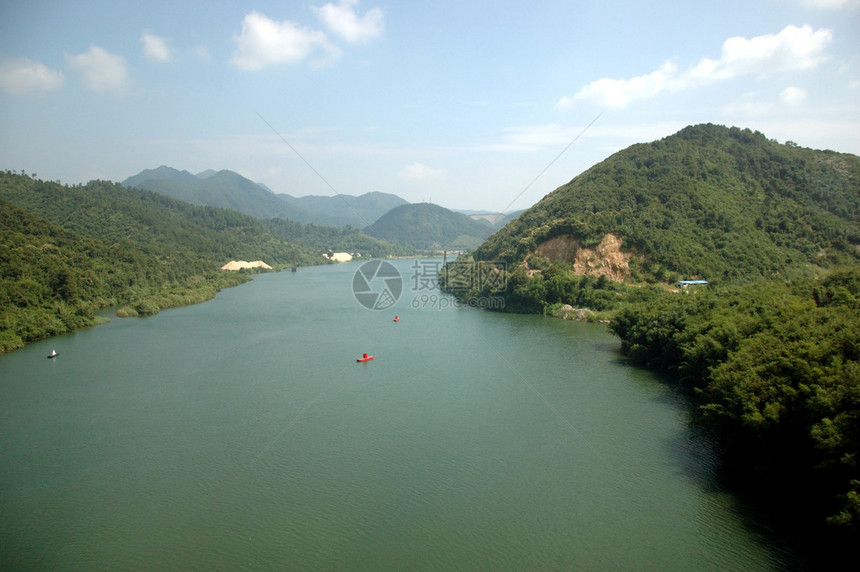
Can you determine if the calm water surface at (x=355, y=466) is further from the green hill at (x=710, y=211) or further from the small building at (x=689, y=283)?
the green hill at (x=710, y=211)

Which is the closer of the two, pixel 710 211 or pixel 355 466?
pixel 355 466

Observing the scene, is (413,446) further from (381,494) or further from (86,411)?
(86,411)

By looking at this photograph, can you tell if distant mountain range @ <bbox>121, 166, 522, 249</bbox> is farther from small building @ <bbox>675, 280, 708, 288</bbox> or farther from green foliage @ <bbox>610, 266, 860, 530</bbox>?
green foliage @ <bbox>610, 266, 860, 530</bbox>

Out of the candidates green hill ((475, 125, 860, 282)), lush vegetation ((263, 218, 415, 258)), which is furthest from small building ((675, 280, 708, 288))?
lush vegetation ((263, 218, 415, 258))

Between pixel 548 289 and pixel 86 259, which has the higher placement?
pixel 86 259

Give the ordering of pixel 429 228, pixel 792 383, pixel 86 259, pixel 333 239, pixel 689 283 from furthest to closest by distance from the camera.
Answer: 1. pixel 429 228
2. pixel 333 239
3. pixel 86 259
4. pixel 689 283
5. pixel 792 383

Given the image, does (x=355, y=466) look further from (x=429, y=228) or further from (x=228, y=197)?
(x=228, y=197)

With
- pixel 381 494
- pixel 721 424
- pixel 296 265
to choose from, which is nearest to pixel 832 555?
pixel 721 424

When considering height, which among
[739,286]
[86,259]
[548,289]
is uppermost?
[86,259]

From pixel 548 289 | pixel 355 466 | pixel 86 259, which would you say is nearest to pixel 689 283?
pixel 548 289

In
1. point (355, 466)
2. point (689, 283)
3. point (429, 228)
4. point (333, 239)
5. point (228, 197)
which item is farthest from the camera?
point (228, 197)
